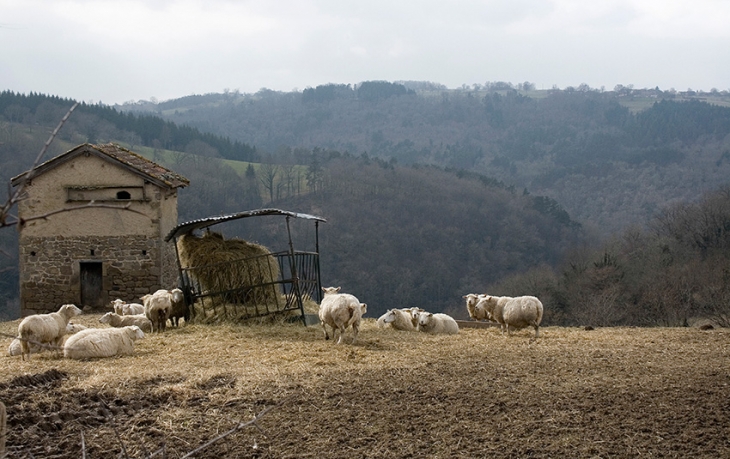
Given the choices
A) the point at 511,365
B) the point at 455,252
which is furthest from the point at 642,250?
the point at 511,365

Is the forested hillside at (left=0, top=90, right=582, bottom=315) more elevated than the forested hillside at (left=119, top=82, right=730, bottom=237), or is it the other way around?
the forested hillside at (left=119, top=82, right=730, bottom=237)

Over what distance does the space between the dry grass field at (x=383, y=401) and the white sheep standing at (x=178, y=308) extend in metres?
3.79

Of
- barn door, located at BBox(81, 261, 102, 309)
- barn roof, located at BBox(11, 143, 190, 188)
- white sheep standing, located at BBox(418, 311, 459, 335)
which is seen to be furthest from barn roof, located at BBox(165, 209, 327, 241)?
barn door, located at BBox(81, 261, 102, 309)

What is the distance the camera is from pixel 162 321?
51.7 feet

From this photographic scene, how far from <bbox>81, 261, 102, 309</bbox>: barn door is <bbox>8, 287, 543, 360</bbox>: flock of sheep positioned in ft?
16.9

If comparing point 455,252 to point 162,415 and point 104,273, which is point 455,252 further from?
point 162,415

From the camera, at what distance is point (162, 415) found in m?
8.20

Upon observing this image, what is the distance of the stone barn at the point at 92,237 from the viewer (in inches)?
885

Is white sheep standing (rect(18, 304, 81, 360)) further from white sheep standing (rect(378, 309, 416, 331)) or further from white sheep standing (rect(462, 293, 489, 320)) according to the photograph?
white sheep standing (rect(462, 293, 489, 320))

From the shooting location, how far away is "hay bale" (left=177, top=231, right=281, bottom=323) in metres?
16.7

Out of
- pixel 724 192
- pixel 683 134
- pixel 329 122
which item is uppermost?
pixel 329 122

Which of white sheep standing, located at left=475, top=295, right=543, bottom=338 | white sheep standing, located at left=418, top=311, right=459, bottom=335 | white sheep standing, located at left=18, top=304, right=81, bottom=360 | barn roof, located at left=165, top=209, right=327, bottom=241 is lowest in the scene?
→ white sheep standing, located at left=418, top=311, right=459, bottom=335

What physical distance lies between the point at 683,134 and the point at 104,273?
119 meters

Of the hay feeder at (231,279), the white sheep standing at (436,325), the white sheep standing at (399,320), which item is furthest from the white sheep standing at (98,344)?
the white sheep standing at (436,325)
